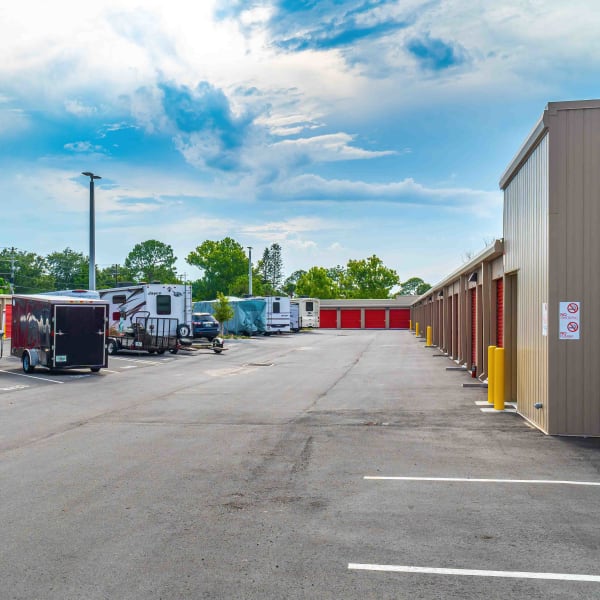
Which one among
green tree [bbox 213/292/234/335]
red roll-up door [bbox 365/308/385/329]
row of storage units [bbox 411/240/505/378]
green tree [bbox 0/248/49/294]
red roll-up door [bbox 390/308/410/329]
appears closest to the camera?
row of storage units [bbox 411/240/505/378]

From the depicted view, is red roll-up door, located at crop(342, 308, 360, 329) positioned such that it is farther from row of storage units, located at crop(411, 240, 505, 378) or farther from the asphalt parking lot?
the asphalt parking lot

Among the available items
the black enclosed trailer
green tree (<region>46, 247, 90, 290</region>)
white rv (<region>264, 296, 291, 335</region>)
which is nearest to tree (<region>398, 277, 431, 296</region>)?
green tree (<region>46, 247, 90, 290</region>)

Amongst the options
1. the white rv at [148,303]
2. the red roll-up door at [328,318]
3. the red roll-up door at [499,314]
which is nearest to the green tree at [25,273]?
the red roll-up door at [328,318]

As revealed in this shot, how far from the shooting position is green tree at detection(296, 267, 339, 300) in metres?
121

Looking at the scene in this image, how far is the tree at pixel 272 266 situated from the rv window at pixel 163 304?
120135 millimetres

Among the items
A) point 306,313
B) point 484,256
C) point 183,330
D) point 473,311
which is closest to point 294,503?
point 484,256

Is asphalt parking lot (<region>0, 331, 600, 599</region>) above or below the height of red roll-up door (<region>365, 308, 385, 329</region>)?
below

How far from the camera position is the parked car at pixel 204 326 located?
40.7 metres

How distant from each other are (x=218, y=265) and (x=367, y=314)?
49559 mm

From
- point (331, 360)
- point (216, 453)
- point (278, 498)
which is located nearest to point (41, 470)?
point (216, 453)

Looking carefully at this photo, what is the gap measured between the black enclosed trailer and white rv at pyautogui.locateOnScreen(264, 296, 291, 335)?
32964mm

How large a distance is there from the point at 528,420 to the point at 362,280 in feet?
377

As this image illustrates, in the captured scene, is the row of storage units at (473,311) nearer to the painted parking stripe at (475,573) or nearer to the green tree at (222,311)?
the painted parking stripe at (475,573)

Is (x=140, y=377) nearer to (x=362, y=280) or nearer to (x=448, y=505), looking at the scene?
(x=448, y=505)
